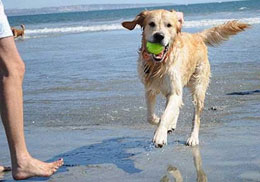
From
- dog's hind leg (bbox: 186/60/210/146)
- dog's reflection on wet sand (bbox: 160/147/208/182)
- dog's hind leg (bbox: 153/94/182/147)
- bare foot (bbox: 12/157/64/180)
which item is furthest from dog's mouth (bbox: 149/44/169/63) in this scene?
bare foot (bbox: 12/157/64/180)

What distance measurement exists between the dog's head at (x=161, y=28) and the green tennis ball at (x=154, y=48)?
0.03 meters

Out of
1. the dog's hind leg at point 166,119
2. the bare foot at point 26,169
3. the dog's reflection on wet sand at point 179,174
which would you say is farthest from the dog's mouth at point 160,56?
the bare foot at point 26,169

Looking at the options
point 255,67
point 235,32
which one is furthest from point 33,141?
point 255,67

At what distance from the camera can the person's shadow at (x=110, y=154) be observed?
4.39 meters

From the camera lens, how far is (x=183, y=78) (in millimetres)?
5328

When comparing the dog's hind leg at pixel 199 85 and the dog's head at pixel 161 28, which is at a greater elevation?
the dog's head at pixel 161 28

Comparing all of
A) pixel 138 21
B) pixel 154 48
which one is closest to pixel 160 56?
pixel 154 48

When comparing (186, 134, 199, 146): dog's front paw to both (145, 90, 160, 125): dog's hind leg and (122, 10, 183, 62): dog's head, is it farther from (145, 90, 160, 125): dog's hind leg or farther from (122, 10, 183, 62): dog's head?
(122, 10, 183, 62): dog's head

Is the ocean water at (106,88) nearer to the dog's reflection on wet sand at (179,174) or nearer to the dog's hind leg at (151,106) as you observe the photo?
the dog's hind leg at (151,106)

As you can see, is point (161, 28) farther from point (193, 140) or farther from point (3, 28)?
point (3, 28)

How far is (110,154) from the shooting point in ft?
15.5

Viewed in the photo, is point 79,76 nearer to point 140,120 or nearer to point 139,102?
point 139,102

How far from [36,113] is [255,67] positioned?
4.54 m

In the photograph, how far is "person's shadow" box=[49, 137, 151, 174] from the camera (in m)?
4.39
